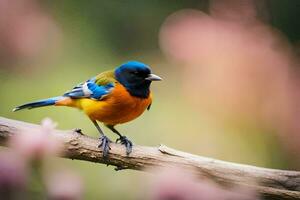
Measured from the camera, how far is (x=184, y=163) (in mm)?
809

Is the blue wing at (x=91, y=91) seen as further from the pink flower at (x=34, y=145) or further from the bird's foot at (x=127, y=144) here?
the pink flower at (x=34, y=145)

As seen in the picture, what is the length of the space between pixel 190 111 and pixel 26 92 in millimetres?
380

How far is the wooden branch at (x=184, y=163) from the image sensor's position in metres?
0.75

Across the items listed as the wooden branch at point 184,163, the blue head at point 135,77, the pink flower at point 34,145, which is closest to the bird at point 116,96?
the blue head at point 135,77

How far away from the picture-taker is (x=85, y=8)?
147 centimetres

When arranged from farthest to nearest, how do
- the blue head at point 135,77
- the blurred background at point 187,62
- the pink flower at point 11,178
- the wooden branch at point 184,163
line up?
1. the blurred background at point 187,62
2. the blue head at point 135,77
3. the wooden branch at point 184,163
4. the pink flower at point 11,178

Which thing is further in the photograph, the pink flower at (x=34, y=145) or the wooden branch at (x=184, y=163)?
the wooden branch at (x=184, y=163)

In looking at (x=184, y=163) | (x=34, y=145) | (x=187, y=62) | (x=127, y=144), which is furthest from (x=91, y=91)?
(x=34, y=145)

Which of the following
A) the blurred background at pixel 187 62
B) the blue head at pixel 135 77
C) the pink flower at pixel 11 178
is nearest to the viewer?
the pink flower at pixel 11 178

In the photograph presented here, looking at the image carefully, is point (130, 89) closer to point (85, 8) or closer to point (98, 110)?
point (98, 110)

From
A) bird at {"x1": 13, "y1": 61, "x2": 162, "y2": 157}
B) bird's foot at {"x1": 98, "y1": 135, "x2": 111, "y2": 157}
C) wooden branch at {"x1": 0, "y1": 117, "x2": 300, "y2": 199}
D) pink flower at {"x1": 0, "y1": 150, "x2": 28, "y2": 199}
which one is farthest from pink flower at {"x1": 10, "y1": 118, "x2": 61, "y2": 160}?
bird at {"x1": 13, "y1": 61, "x2": 162, "y2": 157}

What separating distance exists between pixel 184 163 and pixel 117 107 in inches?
9.0

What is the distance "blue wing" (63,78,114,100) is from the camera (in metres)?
1.03

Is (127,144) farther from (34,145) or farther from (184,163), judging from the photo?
(34,145)
